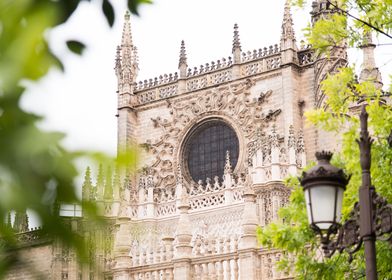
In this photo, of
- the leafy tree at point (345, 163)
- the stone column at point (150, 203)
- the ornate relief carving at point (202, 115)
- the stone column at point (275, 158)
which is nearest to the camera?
the leafy tree at point (345, 163)

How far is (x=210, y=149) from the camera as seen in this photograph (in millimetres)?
34500

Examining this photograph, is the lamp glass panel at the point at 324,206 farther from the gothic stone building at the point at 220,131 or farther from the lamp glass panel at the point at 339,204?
the gothic stone building at the point at 220,131

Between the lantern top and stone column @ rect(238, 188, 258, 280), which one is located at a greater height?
stone column @ rect(238, 188, 258, 280)

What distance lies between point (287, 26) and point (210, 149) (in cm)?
575

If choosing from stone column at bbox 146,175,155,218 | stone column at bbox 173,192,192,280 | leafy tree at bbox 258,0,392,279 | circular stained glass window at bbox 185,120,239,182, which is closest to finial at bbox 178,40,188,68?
circular stained glass window at bbox 185,120,239,182

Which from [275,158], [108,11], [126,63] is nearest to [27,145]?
[108,11]

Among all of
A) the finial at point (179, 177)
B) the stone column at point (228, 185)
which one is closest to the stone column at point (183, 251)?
the stone column at point (228, 185)

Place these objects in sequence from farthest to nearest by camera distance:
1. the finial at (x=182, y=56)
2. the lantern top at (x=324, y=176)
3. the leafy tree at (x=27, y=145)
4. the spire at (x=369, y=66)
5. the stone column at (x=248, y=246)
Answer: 1. the finial at (x=182, y=56)
2. the spire at (x=369, y=66)
3. the stone column at (x=248, y=246)
4. the lantern top at (x=324, y=176)
5. the leafy tree at (x=27, y=145)

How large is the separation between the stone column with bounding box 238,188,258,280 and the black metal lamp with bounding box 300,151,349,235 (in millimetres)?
11618

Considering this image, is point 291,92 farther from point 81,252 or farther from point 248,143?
point 81,252

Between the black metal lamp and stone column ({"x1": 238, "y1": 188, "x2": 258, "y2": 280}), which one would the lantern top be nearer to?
the black metal lamp

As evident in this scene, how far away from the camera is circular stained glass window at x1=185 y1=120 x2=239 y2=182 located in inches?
1328

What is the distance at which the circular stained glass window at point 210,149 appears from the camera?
33.7 metres

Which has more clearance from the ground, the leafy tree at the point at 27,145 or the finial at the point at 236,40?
the finial at the point at 236,40
